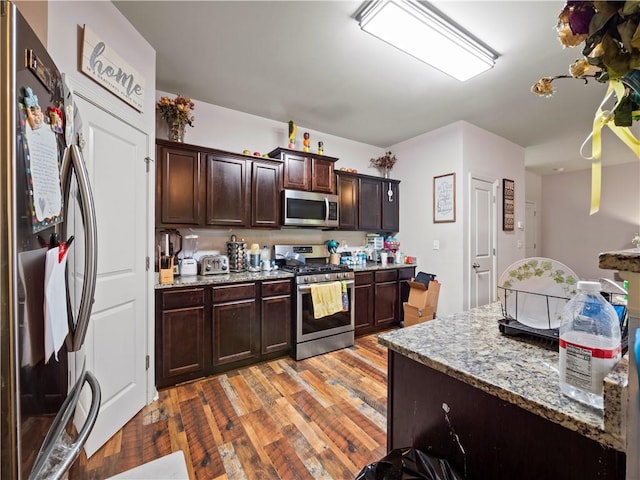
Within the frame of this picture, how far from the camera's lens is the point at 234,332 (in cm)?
245

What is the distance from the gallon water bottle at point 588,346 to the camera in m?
0.55

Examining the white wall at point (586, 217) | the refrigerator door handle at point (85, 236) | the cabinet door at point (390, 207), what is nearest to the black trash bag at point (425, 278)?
the cabinet door at point (390, 207)

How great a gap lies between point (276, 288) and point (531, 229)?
645 centimetres

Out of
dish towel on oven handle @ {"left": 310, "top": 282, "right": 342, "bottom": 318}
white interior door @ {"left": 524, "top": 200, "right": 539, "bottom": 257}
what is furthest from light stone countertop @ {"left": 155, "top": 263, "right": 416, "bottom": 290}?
white interior door @ {"left": 524, "top": 200, "right": 539, "bottom": 257}

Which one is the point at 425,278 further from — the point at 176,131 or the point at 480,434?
the point at 176,131

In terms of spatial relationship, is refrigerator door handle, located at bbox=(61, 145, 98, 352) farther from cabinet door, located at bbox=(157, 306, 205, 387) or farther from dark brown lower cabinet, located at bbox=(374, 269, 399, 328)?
dark brown lower cabinet, located at bbox=(374, 269, 399, 328)

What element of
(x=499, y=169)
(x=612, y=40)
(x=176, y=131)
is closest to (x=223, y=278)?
(x=176, y=131)

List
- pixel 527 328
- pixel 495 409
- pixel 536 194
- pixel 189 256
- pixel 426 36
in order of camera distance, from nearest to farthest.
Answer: pixel 495 409 < pixel 527 328 < pixel 426 36 < pixel 189 256 < pixel 536 194

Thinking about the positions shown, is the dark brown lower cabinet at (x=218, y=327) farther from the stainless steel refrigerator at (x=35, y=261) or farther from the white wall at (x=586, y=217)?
the white wall at (x=586, y=217)

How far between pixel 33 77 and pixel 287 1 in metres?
1.50

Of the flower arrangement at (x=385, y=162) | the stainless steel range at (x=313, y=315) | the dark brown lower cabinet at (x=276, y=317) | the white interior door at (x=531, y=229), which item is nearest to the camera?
the dark brown lower cabinet at (x=276, y=317)

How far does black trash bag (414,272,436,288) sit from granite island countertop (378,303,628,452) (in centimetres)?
239

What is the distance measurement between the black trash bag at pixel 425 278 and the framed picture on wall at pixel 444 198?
28.8 inches

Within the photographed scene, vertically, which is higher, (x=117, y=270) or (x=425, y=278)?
(x=117, y=270)
